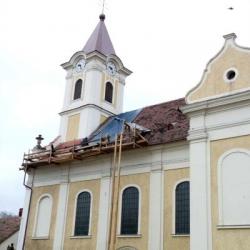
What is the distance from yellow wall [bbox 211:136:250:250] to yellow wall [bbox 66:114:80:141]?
13.5 meters

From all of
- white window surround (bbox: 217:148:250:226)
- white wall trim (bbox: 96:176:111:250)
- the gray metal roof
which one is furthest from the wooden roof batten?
the gray metal roof

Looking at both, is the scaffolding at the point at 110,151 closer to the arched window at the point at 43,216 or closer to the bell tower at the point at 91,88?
the arched window at the point at 43,216

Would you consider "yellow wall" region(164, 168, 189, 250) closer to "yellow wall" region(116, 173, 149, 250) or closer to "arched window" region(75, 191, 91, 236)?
"yellow wall" region(116, 173, 149, 250)

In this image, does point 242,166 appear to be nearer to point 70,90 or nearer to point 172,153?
point 172,153

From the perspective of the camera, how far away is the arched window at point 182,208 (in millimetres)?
20561

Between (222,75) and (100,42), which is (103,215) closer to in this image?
(222,75)

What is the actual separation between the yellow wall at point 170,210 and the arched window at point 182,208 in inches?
9.5

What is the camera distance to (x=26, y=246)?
89.2ft

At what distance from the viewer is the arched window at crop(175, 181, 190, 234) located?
20561 millimetres

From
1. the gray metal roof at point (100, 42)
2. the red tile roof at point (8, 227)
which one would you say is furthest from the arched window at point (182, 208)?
the red tile roof at point (8, 227)

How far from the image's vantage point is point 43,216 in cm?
2716

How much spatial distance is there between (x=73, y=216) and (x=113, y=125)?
6875 millimetres

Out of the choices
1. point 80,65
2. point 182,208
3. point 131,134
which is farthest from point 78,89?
point 182,208

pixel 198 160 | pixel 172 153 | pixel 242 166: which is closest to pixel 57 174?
pixel 172 153
